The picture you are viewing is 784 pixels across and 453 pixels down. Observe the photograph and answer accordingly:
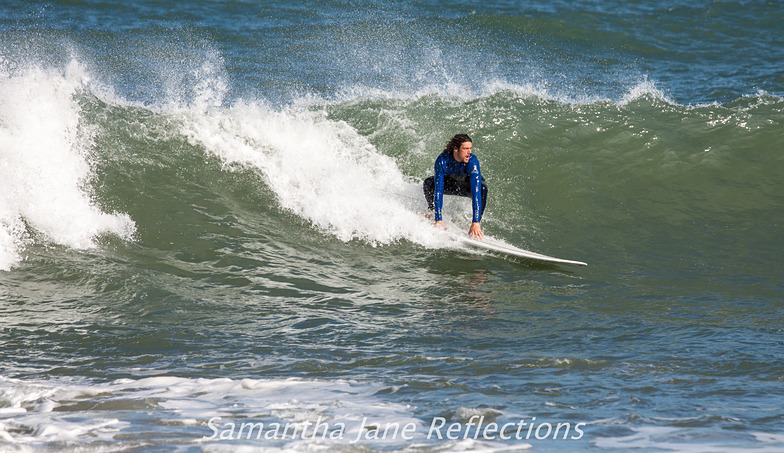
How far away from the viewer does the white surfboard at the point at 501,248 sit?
22.5 ft

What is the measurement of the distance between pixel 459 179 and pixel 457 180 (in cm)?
3

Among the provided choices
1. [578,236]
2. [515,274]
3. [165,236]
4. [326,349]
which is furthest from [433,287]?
[165,236]

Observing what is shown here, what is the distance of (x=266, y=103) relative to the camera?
10.9 m

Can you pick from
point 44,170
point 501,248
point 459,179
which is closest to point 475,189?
point 459,179

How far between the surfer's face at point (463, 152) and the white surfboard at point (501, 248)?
80 centimetres

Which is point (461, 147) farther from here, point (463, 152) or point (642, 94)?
point (642, 94)

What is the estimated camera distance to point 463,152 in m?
7.33

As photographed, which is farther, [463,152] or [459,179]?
[459,179]

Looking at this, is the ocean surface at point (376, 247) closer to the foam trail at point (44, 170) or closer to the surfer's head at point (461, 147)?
the foam trail at point (44, 170)

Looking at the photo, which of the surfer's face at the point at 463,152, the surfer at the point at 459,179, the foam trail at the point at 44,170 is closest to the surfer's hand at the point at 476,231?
the surfer at the point at 459,179

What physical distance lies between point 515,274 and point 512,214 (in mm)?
1941

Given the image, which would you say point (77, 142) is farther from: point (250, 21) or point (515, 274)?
point (250, 21)

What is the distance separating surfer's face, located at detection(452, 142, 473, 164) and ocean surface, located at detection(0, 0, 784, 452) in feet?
2.66

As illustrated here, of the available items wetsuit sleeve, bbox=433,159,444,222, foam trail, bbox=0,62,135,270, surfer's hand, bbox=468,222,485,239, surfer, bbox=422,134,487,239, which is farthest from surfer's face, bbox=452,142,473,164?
foam trail, bbox=0,62,135,270
